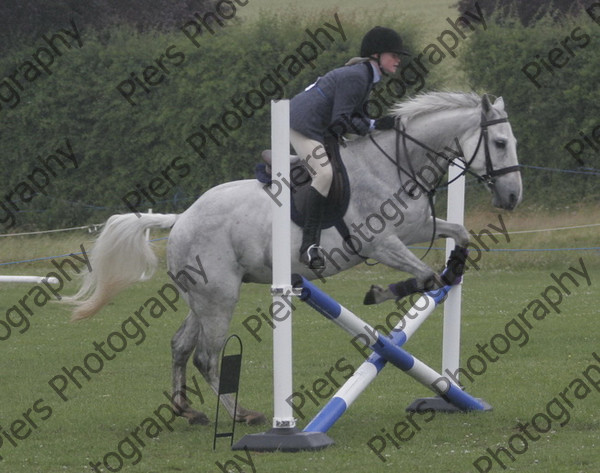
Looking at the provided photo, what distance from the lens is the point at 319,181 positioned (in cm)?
671

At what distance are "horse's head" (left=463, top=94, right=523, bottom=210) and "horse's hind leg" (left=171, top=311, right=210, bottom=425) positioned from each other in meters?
2.31

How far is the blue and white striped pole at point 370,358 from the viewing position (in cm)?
619

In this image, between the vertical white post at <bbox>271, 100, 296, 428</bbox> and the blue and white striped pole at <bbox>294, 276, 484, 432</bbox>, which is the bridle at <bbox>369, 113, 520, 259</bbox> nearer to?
the blue and white striped pole at <bbox>294, 276, 484, 432</bbox>

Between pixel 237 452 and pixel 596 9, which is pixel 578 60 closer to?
pixel 596 9

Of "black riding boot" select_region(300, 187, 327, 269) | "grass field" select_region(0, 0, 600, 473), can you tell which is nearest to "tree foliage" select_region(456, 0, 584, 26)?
"grass field" select_region(0, 0, 600, 473)

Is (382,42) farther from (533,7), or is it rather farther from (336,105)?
(533,7)

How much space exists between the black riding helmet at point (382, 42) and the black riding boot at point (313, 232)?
39.9 inches

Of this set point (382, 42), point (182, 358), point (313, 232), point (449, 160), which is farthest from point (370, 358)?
point (382, 42)

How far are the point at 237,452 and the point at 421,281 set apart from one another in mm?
1556

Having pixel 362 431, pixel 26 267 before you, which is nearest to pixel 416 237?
pixel 362 431

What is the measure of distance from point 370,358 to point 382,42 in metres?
2.03

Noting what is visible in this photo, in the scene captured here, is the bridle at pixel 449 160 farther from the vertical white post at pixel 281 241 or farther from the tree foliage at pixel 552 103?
the tree foliage at pixel 552 103

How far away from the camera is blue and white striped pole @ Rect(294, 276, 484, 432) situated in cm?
619

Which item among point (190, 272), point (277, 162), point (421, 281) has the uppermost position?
point (277, 162)
